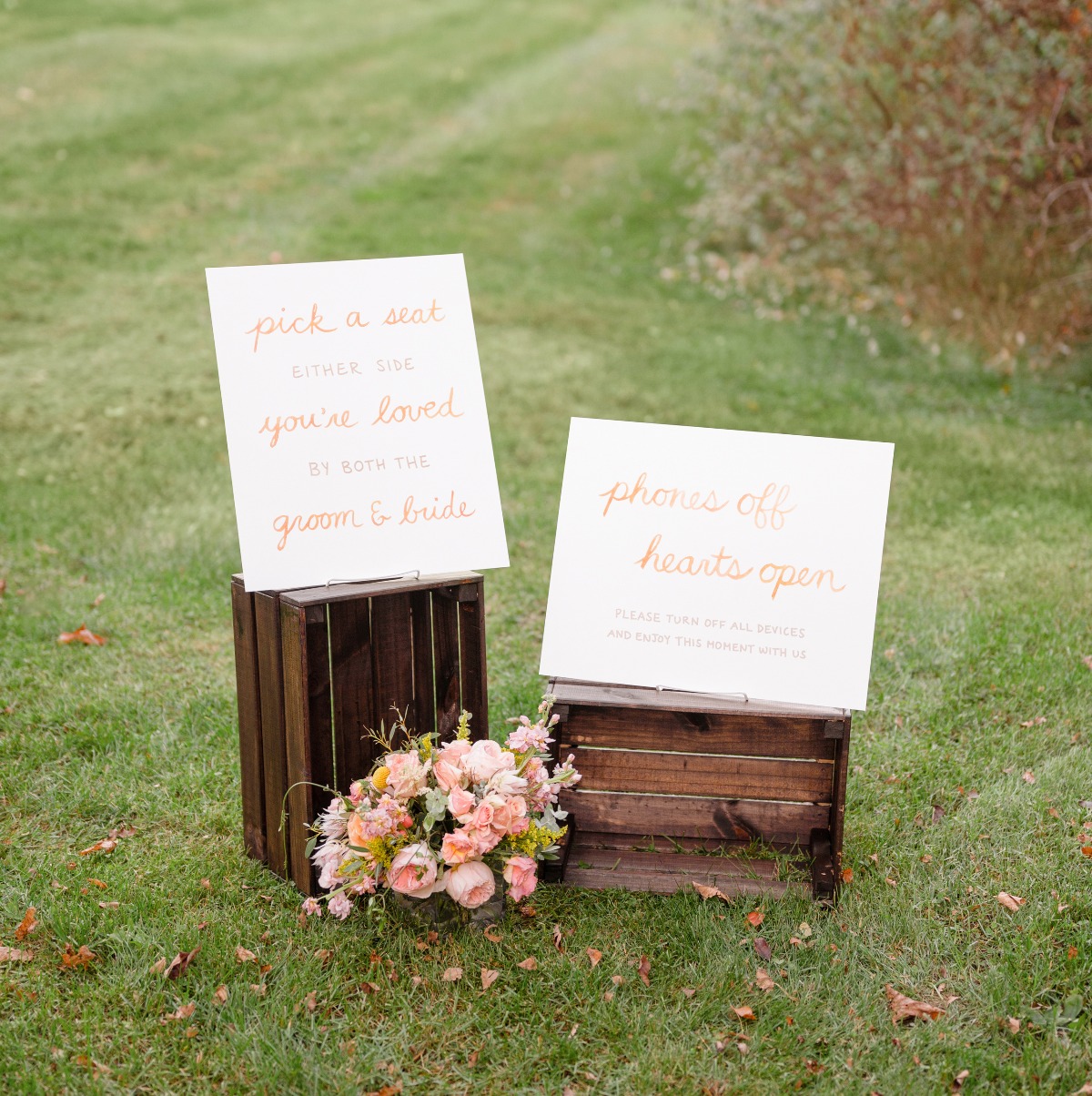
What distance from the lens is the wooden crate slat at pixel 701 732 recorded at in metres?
2.89

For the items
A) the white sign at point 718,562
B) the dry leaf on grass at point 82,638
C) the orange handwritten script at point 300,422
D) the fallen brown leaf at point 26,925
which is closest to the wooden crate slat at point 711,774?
the white sign at point 718,562

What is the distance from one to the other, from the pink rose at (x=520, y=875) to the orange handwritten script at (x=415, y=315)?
1373 millimetres

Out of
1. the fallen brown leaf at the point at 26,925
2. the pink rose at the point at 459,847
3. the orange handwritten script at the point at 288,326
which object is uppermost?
the orange handwritten script at the point at 288,326

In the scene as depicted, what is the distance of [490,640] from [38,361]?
14.8ft

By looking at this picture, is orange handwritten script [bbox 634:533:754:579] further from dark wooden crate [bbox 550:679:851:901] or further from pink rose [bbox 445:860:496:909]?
pink rose [bbox 445:860:496:909]

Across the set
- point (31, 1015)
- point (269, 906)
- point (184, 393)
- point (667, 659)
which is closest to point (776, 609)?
point (667, 659)

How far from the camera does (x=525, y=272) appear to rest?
9711mm

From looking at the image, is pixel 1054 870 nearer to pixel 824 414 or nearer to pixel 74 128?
pixel 824 414

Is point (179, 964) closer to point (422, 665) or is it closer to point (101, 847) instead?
point (101, 847)

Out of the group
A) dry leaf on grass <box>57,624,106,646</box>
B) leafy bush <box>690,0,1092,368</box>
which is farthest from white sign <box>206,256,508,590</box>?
leafy bush <box>690,0,1092,368</box>

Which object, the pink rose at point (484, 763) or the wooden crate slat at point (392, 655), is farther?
the wooden crate slat at point (392, 655)

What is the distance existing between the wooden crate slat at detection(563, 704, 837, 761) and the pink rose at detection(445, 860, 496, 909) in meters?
0.47

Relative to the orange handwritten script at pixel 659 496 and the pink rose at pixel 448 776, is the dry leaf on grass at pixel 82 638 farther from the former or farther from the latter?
the orange handwritten script at pixel 659 496

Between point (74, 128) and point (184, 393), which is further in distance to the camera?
point (74, 128)
